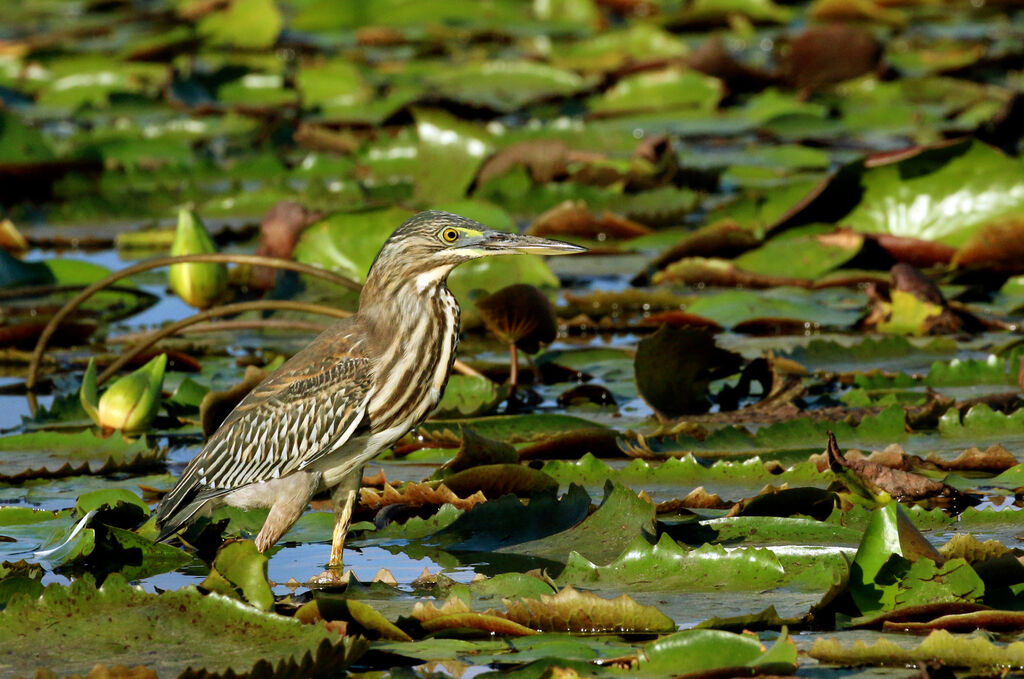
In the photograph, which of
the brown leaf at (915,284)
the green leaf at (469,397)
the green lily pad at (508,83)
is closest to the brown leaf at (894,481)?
the green leaf at (469,397)

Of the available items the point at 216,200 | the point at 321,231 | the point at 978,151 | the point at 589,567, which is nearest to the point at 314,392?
the point at 589,567

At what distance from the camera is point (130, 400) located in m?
5.80

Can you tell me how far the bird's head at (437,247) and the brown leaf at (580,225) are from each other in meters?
3.29

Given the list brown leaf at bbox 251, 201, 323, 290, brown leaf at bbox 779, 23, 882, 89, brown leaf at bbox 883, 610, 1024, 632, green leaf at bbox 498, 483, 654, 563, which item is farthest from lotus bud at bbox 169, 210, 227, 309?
brown leaf at bbox 779, 23, 882, 89

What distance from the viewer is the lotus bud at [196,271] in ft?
22.9

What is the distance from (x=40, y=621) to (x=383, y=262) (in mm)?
1903

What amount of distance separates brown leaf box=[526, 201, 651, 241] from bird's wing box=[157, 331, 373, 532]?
3.52 metres

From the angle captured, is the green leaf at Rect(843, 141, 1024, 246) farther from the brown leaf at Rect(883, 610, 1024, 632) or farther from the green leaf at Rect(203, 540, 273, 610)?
the green leaf at Rect(203, 540, 273, 610)

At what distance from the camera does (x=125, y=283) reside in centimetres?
832

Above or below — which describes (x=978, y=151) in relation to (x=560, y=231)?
above

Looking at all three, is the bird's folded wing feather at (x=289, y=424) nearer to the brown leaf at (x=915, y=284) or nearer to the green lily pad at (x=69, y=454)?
the green lily pad at (x=69, y=454)

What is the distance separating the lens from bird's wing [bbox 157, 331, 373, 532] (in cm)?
482

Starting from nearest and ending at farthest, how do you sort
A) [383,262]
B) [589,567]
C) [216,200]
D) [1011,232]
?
[589,567]
[383,262]
[1011,232]
[216,200]

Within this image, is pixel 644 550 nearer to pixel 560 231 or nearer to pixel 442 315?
pixel 442 315
